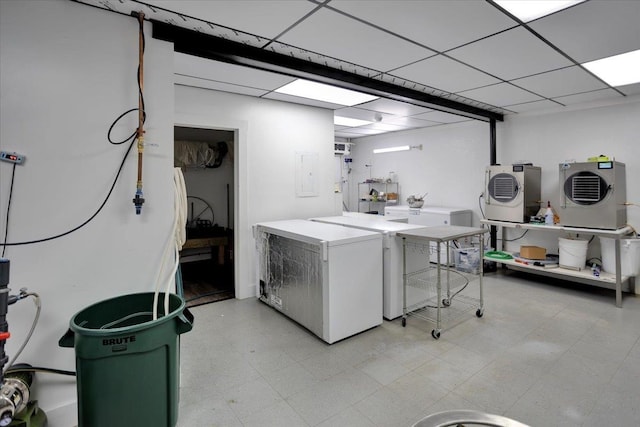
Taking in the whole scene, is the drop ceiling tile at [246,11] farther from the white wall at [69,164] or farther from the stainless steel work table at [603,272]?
the stainless steel work table at [603,272]

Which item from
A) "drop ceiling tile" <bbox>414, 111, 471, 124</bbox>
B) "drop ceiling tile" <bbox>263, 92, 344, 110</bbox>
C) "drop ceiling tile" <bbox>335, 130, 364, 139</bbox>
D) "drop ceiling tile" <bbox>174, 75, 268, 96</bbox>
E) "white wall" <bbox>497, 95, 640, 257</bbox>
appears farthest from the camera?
"drop ceiling tile" <bbox>335, 130, 364, 139</bbox>

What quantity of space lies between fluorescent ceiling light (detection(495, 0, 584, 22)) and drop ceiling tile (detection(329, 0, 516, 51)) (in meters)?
0.07

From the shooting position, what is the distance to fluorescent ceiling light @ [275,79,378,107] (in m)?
3.50

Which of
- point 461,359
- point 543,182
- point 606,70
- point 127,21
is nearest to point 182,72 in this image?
point 127,21

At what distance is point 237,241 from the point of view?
395cm

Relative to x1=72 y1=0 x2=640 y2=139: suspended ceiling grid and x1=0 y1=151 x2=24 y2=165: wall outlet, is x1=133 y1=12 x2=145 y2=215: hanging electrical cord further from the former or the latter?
x1=0 y1=151 x2=24 y2=165: wall outlet

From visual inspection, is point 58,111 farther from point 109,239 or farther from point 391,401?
point 391,401

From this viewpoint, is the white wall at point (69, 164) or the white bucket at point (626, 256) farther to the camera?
the white bucket at point (626, 256)

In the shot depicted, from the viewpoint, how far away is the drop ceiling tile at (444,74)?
2.96 meters

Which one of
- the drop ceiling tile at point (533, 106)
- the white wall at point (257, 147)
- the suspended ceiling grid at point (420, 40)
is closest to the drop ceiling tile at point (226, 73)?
the suspended ceiling grid at point (420, 40)

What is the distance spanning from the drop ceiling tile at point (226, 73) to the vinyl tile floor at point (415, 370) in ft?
8.14

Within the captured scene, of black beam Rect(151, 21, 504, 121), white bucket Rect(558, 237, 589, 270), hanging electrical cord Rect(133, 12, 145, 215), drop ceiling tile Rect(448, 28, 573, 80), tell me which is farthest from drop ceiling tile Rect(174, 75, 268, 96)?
white bucket Rect(558, 237, 589, 270)

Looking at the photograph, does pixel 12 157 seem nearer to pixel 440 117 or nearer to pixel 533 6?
pixel 533 6

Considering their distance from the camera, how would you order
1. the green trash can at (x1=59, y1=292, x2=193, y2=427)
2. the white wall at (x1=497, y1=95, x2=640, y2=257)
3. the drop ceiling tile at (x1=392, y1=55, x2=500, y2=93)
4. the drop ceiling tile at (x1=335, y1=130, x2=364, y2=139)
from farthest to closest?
the drop ceiling tile at (x1=335, y1=130, x2=364, y2=139) → the white wall at (x1=497, y1=95, x2=640, y2=257) → the drop ceiling tile at (x1=392, y1=55, x2=500, y2=93) → the green trash can at (x1=59, y1=292, x2=193, y2=427)
